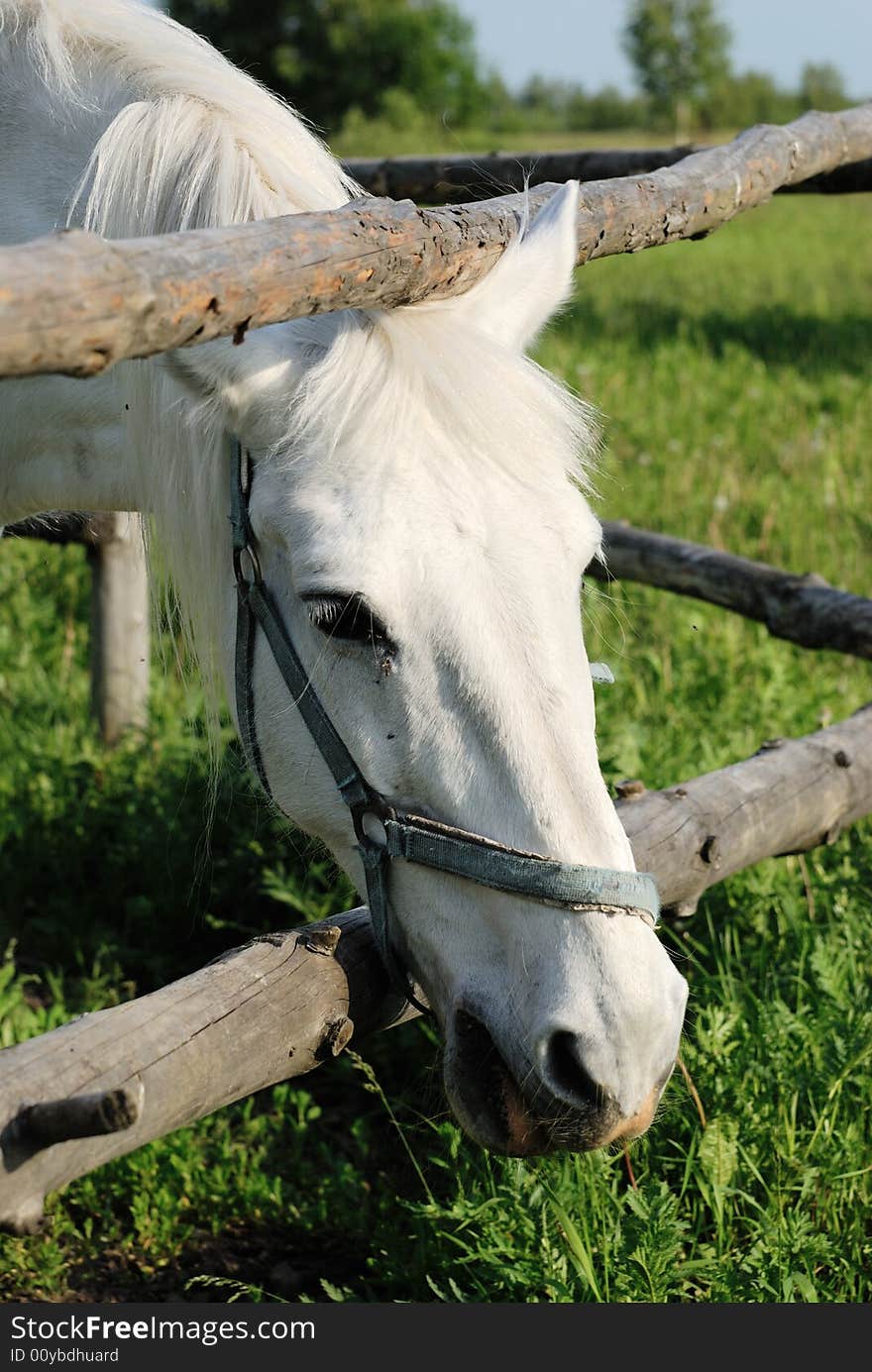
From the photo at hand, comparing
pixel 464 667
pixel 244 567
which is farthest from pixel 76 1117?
pixel 244 567

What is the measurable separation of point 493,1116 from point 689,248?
1997cm

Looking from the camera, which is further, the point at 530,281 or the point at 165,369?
the point at 530,281

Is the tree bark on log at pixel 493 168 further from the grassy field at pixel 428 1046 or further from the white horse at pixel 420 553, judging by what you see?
the white horse at pixel 420 553

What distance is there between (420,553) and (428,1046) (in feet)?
5.99

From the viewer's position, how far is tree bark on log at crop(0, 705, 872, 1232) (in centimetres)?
149

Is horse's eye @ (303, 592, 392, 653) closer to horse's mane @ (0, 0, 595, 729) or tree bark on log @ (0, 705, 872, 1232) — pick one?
horse's mane @ (0, 0, 595, 729)

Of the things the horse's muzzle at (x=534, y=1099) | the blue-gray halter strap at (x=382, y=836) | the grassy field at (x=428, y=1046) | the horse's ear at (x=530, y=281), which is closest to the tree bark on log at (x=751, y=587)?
the grassy field at (x=428, y=1046)

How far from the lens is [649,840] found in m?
2.50

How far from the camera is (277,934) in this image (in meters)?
1.99

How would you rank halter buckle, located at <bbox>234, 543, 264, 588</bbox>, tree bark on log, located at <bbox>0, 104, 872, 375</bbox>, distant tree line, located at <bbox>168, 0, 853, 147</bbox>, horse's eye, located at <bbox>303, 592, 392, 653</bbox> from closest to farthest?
1. tree bark on log, located at <bbox>0, 104, 872, 375</bbox>
2. horse's eye, located at <bbox>303, 592, 392, 653</bbox>
3. halter buckle, located at <bbox>234, 543, 264, 588</bbox>
4. distant tree line, located at <bbox>168, 0, 853, 147</bbox>

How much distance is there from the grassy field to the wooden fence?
0.32 metres

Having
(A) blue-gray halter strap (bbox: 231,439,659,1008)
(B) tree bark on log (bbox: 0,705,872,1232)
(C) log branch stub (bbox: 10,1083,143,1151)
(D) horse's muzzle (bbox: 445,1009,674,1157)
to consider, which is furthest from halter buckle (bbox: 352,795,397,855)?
(C) log branch stub (bbox: 10,1083,143,1151)

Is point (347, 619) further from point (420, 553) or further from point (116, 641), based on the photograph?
point (116, 641)

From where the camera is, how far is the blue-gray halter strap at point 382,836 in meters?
1.70
